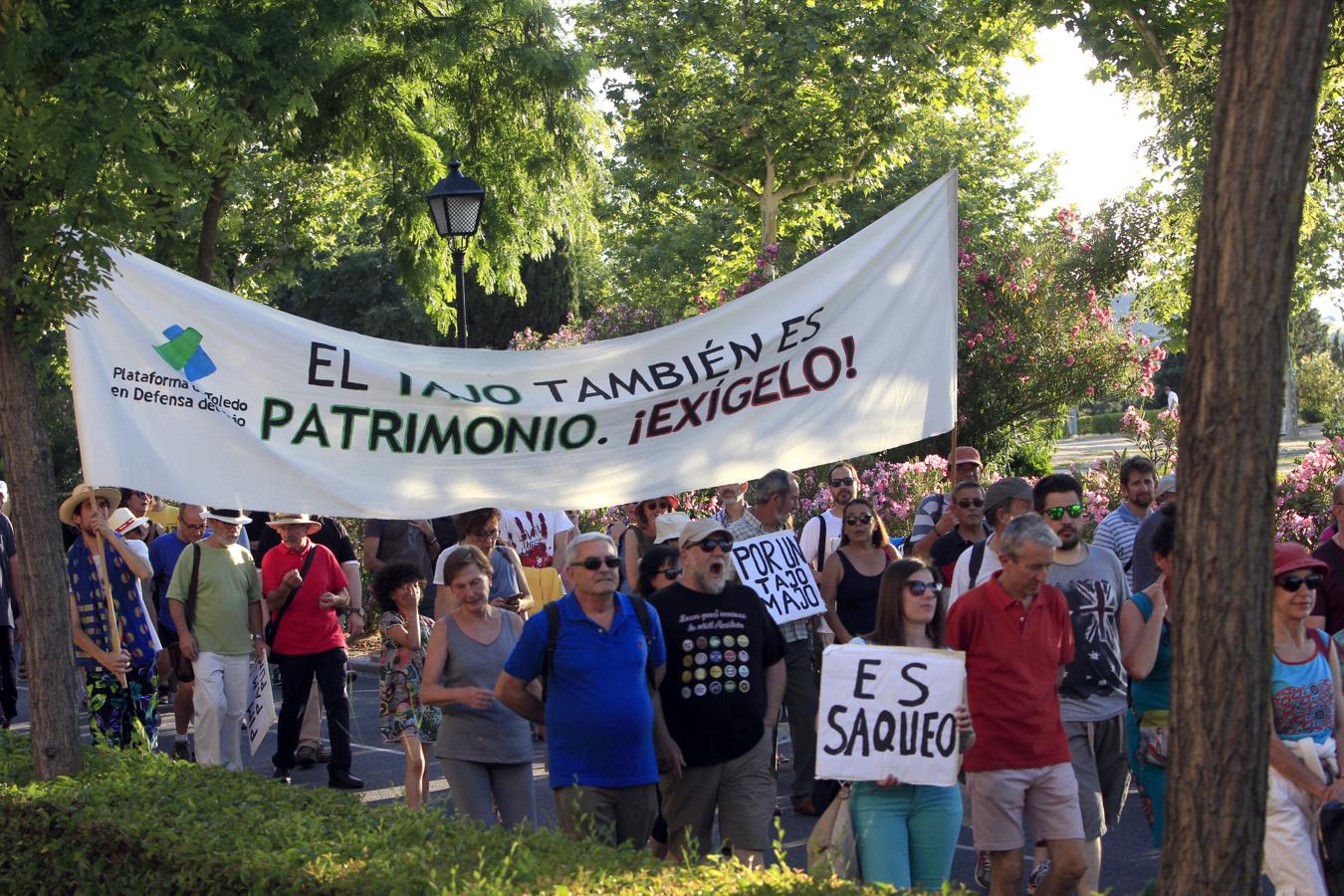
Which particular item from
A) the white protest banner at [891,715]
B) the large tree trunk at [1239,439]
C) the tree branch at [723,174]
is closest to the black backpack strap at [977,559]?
the white protest banner at [891,715]

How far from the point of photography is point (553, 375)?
6.91 m

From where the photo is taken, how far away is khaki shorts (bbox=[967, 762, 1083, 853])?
6250 mm

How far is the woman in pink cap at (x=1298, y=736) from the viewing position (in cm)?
594

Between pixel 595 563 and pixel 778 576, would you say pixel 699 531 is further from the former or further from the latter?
pixel 778 576

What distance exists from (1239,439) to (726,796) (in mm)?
3787

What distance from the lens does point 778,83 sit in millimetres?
29250

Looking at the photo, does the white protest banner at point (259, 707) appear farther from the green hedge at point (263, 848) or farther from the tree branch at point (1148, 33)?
the tree branch at point (1148, 33)

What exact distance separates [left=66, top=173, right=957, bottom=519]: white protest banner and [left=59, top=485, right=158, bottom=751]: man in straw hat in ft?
9.19

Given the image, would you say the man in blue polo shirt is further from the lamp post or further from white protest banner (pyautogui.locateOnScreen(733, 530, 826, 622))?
the lamp post

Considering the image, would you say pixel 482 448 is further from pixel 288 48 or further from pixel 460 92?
pixel 460 92

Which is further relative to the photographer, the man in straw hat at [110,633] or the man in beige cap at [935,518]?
the man in beige cap at [935,518]

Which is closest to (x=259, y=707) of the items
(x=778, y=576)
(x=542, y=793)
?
(x=542, y=793)

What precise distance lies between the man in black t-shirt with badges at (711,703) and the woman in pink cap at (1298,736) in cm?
200

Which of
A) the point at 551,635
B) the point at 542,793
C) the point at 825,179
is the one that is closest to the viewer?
the point at 551,635
